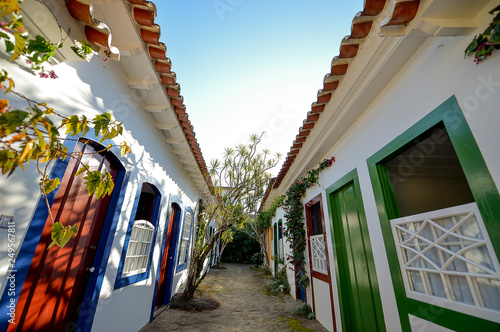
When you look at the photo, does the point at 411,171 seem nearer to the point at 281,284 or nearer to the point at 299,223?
the point at 299,223

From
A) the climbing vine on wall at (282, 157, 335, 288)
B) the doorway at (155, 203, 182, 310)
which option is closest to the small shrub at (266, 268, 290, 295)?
the climbing vine on wall at (282, 157, 335, 288)

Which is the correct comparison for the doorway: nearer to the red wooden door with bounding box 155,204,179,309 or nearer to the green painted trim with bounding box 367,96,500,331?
the red wooden door with bounding box 155,204,179,309

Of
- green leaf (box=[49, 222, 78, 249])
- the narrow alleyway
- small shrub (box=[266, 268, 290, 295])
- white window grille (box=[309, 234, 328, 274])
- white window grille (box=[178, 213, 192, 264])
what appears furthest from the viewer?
small shrub (box=[266, 268, 290, 295])

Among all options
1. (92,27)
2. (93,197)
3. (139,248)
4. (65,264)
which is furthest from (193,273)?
(92,27)

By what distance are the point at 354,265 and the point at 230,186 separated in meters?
3.44

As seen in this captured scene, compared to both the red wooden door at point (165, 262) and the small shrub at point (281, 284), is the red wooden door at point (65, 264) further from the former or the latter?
the small shrub at point (281, 284)

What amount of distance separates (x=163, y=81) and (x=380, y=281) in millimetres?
3605

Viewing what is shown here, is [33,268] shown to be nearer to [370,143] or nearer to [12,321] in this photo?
[12,321]

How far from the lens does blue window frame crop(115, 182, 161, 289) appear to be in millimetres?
2929

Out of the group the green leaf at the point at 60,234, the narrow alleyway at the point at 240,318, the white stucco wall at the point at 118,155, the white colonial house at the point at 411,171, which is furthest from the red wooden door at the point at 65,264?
the white colonial house at the point at 411,171

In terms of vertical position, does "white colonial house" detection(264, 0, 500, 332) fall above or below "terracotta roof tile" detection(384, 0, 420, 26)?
below

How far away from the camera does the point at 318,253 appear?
13.8ft

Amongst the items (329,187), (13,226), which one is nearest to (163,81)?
(13,226)

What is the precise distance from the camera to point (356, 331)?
3.04 metres
